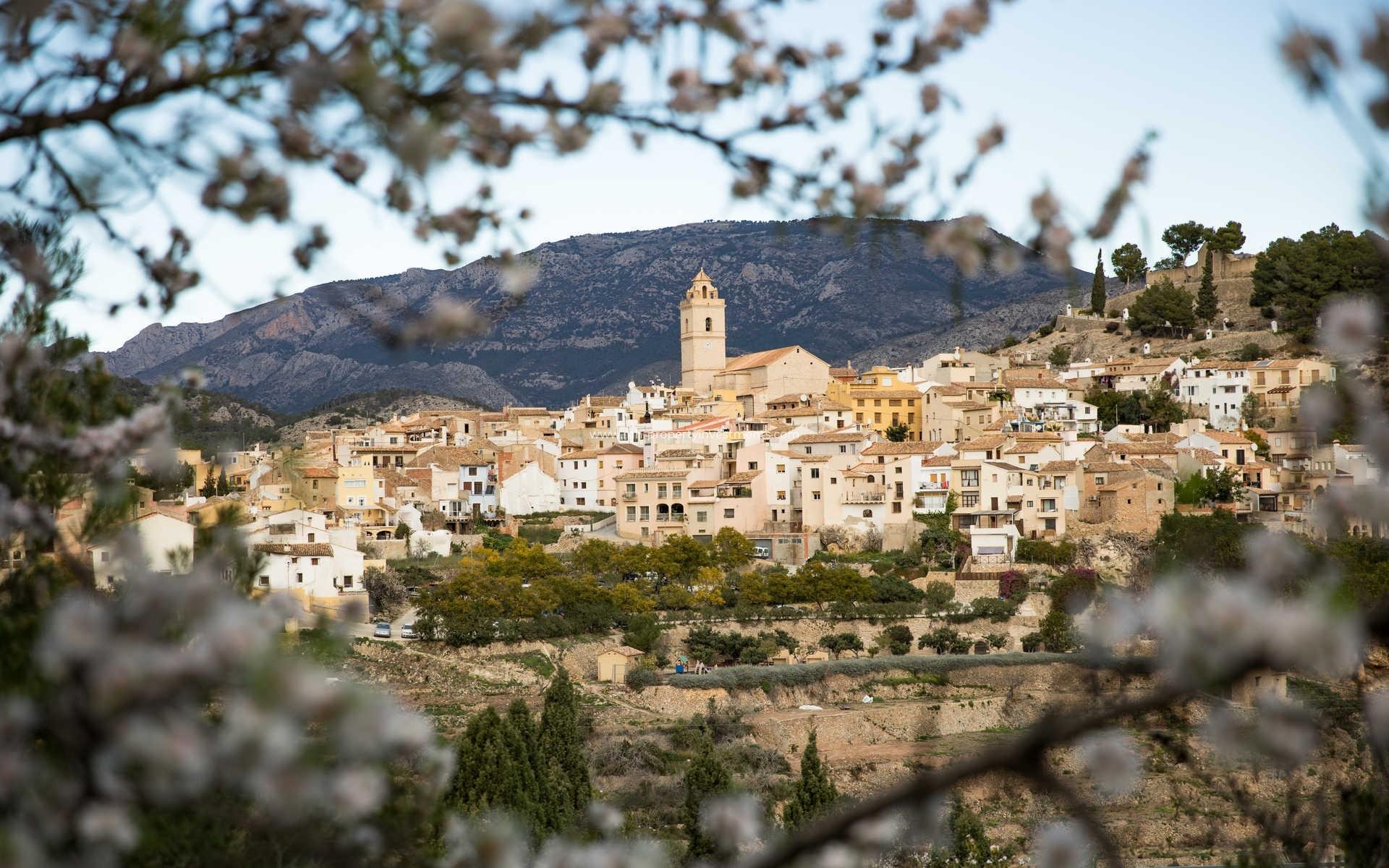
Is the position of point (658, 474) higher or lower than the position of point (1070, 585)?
higher

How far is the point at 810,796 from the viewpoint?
19125 millimetres

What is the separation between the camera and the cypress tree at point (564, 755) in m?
18.9

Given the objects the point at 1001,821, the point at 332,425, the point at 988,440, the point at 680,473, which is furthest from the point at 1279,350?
the point at 332,425

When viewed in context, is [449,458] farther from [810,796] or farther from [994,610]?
[810,796]

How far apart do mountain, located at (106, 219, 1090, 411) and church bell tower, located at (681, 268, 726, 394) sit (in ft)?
115

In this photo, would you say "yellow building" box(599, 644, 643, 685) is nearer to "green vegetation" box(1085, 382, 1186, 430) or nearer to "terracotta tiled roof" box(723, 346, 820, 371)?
"terracotta tiled roof" box(723, 346, 820, 371)

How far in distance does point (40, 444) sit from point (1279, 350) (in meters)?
60.3

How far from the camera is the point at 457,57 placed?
290 centimetres

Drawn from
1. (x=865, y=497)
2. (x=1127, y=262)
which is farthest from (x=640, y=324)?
(x=865, y=497)

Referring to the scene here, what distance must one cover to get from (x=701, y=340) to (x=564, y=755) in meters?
49.2

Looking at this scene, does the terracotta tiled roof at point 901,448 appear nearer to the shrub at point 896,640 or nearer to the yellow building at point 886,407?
the yellow building at point 886,407

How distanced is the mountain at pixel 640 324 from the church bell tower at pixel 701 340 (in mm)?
35186

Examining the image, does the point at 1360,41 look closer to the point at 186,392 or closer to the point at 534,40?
the point at 534,40

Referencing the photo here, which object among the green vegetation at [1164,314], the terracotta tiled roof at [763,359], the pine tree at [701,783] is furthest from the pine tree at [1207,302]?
the pine tree at [701,783]
